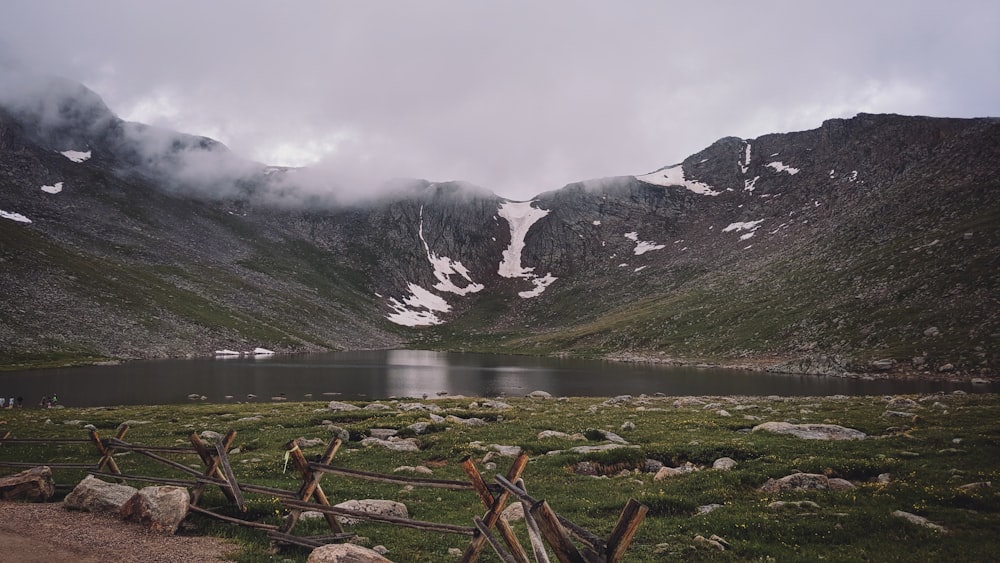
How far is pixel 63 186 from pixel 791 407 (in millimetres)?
259086

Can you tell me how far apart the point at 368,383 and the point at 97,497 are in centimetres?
6629

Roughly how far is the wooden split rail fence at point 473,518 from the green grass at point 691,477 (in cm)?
72

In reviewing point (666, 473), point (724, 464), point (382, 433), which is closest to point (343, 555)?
point (666, 473)

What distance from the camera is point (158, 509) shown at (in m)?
14.1

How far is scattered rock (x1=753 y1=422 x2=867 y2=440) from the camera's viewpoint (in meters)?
25.4

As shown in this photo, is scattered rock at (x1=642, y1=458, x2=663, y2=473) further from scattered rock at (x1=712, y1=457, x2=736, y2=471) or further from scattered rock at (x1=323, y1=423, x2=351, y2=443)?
scattered rock at (x1=323, y1=423, x2=351, y2=443)

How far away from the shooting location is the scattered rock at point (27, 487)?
16.6 m

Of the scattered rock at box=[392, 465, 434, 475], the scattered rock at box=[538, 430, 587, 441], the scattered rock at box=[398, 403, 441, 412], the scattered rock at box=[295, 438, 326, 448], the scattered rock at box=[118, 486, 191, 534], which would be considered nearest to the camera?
the scattered rock at box=[118, 486, 191, 534]

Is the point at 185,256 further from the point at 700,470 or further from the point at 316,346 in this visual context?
the point at 700,470

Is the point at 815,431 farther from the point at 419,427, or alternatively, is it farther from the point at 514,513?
the point at 419,427

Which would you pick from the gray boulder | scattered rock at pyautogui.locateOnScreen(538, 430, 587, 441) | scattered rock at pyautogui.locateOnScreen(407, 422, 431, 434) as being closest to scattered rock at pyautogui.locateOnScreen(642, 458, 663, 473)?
scattered rock at pyautogui.locateOnScreen(538, 430, 587, 441)

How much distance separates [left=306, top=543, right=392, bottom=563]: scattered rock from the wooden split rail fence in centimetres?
116

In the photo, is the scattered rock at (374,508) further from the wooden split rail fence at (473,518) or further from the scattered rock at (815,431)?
the scattered rock at (815,431)

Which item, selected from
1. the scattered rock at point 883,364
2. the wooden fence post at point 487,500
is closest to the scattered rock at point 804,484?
the wooden fence post at point 487,500
